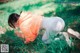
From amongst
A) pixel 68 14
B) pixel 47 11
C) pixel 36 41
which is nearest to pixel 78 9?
pixel 68 14

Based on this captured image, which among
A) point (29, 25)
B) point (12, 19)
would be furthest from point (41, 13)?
point (12, 19)

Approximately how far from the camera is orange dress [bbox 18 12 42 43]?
1.76 m

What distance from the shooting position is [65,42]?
1740 mm

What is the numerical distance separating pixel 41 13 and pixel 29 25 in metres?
0.16

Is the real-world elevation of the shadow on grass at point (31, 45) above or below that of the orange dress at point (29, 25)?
below

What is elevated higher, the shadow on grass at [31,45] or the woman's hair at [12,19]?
the woman's hair at [12,19]

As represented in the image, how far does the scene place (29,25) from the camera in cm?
178

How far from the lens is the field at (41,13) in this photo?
1.74 m

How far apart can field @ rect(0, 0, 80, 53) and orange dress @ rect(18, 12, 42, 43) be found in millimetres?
42

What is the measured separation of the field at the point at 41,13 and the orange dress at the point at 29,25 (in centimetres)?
4

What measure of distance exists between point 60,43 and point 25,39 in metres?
0.32

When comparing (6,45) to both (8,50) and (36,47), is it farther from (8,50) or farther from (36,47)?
(36,47)

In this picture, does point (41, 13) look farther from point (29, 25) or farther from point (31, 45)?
point (31, 45)

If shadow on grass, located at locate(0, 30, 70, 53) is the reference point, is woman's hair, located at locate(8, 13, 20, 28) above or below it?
above
